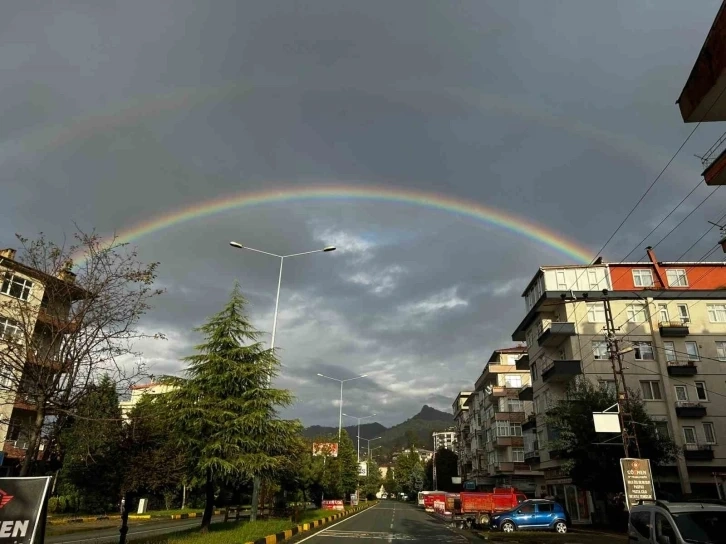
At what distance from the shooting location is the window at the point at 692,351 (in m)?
43.2

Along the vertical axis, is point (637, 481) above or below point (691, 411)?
below

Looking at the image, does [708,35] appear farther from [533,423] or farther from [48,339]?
[533,423]

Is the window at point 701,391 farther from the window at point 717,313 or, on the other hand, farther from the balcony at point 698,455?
the window at point 717,313

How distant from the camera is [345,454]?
231 ft

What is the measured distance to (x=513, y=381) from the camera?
7206cm

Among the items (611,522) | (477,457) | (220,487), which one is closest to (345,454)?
(477,457)

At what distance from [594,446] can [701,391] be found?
15857 mm

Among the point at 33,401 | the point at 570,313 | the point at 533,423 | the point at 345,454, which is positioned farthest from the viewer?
the point at 345,454

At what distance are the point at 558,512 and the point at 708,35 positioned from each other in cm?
2722

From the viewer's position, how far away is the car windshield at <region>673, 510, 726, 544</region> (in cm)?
952

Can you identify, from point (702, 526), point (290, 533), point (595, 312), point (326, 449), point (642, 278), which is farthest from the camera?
point (326, 449)

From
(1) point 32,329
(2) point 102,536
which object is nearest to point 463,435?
(2) point 102,536

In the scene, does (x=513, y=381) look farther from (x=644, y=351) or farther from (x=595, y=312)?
(x=644, y=351)

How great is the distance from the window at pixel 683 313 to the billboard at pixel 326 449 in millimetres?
37693
